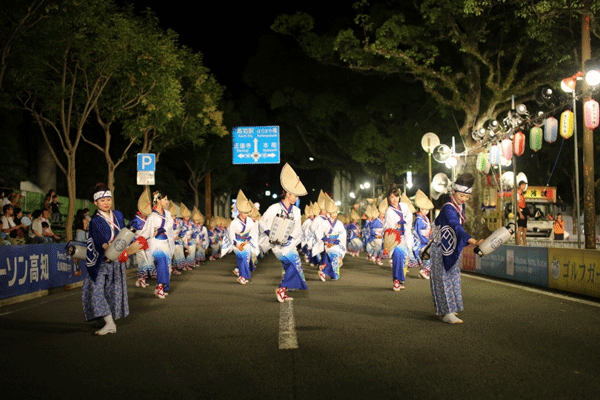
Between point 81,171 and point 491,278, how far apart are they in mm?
22655

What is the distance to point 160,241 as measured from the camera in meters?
10.7

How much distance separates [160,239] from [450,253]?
216 inches

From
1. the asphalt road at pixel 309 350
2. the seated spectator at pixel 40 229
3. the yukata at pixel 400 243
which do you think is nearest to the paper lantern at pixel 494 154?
the yukata at pixel 400 243

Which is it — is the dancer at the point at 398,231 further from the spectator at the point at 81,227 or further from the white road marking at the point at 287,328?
the spectator at the point at 81,227

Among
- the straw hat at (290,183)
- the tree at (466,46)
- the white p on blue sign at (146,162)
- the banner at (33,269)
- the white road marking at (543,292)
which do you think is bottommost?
the white road marking at (543,292)

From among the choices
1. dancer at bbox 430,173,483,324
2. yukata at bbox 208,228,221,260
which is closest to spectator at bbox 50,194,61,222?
yukata at bbox 208,228,221,260

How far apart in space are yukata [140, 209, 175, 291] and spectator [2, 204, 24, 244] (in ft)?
15.3

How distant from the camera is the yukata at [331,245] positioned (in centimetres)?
1339

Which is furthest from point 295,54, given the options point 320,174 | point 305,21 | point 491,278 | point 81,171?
point 320,174

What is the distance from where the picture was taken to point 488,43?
69.8 ft

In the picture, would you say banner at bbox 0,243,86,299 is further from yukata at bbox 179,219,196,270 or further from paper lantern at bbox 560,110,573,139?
paper lantern at bbox 560,110,573,139

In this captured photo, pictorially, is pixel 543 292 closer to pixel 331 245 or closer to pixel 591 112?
pixel 331 245

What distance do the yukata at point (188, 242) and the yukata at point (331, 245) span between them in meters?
4.70

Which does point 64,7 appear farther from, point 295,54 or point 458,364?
point 295,54
